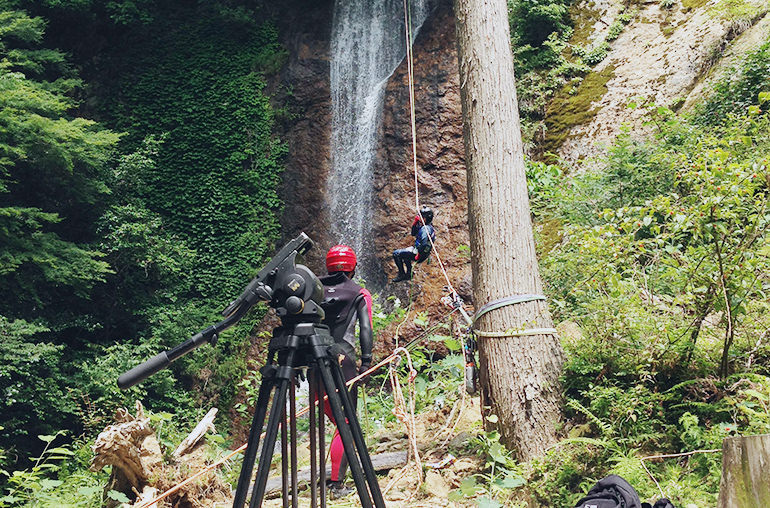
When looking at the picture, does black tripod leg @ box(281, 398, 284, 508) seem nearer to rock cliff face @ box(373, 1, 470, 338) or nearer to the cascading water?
rock cliff face @ box(373, 1, 470, 338)

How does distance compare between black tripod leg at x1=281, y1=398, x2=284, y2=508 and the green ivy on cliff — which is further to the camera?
the green ivy on cliff

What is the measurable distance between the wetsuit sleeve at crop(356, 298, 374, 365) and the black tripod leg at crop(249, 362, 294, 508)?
7.34 ft

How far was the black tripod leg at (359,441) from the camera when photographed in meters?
2.30

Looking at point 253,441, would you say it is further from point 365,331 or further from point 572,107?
point 572,107

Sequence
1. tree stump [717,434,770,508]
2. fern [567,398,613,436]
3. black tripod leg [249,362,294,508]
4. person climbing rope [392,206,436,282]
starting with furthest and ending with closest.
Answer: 1. person climbing rope [392,206,436,282]
2. fern [567,398,613,436]
3. black tripod leg [249,362,294,508]
4. tree stump [717,434,770,508]

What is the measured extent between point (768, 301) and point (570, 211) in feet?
13.8

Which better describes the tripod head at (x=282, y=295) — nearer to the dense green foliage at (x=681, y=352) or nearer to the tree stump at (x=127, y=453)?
the dense green foliage at (x=681, y=352)

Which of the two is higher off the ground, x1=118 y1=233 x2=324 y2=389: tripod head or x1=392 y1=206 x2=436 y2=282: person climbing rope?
x1=392 y1=206 x2=436 y2=282: person climbing rope

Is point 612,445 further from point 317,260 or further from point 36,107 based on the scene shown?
point 36,107

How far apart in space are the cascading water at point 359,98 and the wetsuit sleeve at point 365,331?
663 cm

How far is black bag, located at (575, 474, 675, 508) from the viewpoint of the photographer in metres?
2.35

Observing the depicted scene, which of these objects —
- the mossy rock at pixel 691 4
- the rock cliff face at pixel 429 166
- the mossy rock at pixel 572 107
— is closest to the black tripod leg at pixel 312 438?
the rock cliff face at pixel 429 166

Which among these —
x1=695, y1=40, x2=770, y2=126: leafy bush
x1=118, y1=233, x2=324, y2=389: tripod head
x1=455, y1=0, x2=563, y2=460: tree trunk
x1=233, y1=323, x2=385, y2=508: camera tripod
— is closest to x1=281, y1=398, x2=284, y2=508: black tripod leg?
x1=233, y1=323, x2=385, y2=508: camera tripod

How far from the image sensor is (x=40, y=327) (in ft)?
30.0
